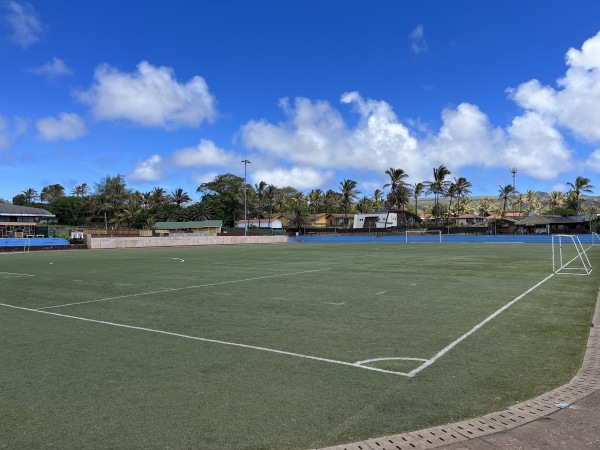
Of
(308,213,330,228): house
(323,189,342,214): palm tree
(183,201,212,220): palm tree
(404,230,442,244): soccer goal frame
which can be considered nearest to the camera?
(404,230,442,244): soccer goal frame

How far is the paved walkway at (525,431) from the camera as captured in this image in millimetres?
3885

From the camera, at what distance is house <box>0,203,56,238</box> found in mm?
83812

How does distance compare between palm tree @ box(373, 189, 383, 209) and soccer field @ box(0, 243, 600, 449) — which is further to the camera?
palm tree @ box(373, 189, 383, 209)

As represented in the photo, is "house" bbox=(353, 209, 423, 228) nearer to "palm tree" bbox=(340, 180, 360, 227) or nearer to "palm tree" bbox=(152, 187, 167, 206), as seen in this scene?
"palm tree" bbox=(340, 180, 360, 227)

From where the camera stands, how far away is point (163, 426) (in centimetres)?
434

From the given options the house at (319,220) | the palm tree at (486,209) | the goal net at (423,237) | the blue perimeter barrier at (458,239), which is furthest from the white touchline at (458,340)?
the palm tree at (486,209)

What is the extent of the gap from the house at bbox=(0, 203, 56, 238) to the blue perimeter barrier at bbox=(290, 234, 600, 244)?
52383 mm

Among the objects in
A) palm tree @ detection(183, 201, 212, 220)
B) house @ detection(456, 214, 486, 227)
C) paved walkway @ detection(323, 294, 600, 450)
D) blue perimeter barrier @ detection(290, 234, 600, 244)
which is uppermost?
palm tree @ detection(183, 201, 212, 220)

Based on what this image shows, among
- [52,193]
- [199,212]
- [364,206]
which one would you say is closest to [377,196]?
[364,206]

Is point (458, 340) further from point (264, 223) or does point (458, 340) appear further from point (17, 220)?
point (264, 223)

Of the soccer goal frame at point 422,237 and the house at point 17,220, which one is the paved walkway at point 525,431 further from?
the house at point 17,220

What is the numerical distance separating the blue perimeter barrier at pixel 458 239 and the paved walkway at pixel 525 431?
5389 cm

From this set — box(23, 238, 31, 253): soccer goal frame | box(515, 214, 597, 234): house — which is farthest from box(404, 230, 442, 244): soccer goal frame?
box(23, 238, 31, 253): soccer goal frame

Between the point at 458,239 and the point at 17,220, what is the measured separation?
269 ft
